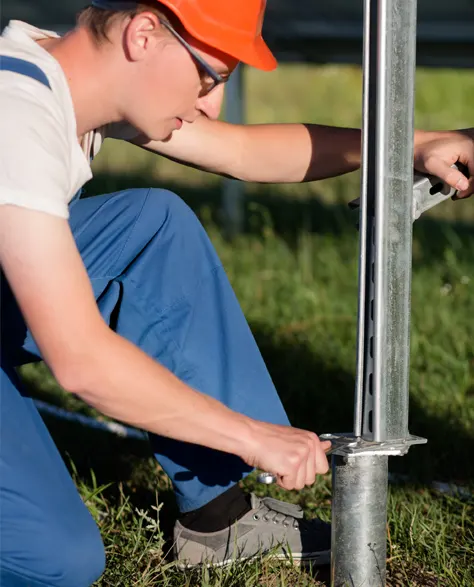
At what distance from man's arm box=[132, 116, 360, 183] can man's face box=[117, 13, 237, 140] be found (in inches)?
18.0

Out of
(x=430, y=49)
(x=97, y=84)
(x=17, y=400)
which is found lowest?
(x=17, y=400)

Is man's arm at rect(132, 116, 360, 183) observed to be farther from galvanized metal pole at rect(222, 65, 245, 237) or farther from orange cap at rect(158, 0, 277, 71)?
galvanized metal pole at rect(222, 65, 245, 237)

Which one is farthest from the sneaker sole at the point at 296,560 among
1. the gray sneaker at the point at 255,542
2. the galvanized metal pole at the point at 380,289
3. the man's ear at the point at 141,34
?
the man's ear at the point at 141,34

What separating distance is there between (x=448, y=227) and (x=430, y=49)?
1135mm

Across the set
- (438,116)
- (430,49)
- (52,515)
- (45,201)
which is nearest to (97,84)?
(45,201)

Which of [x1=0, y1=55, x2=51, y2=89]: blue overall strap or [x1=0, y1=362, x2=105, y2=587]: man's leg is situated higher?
[x1=0, y1=55, x2=51, y2=89]: blue overall strap

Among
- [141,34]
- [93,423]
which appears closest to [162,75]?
[141,34]

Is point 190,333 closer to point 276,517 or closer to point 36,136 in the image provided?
point 276,517

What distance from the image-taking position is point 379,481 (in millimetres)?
2271

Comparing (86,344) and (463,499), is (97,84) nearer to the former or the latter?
(86,344)

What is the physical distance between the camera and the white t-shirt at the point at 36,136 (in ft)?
6.08

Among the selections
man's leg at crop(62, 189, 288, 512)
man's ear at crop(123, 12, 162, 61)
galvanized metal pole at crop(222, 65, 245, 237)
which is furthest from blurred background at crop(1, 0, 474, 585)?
man's ear at crop(123, 12, 162, 61)

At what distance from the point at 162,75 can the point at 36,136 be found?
12.3 inches

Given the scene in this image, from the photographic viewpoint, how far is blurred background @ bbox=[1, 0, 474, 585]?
3.41 meters
